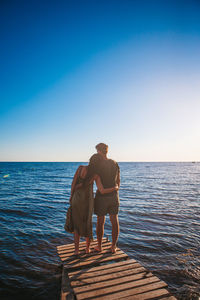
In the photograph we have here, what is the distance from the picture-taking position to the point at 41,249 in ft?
22.7

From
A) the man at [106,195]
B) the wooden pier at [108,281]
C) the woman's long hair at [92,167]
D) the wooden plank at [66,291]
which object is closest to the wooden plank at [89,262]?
the wooden pier at [108,281]

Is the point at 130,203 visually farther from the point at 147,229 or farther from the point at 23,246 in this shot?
the point at 23,246

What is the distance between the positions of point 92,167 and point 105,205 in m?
1.07

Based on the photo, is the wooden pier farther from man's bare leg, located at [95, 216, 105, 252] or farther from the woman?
the woman

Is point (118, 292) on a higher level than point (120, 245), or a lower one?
higher

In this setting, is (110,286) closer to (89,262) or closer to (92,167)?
(89,262)

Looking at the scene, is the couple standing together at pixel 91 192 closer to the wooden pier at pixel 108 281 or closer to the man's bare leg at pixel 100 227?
the man's bare leg at pixel 100 227

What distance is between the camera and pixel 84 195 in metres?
4.59

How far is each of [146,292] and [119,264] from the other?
0.99m

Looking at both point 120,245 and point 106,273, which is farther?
point 120,245

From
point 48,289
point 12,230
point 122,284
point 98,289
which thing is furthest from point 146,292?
point 12,230

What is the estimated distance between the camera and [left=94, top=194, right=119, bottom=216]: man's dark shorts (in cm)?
466

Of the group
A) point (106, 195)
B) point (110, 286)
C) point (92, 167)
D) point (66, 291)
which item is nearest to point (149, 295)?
point (110, 286)

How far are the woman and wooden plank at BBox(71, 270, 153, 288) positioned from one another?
1.06 metres
